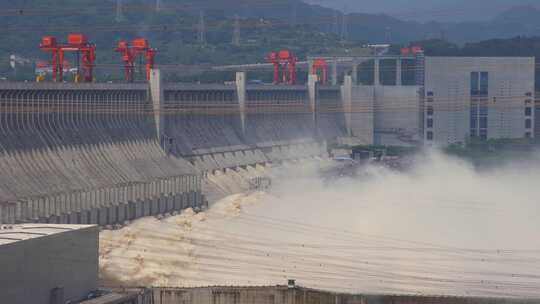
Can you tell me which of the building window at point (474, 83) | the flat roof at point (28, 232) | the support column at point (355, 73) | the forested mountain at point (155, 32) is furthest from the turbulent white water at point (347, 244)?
the forested mountain at point (155, 32)

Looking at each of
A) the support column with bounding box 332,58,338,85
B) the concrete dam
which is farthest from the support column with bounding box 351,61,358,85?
the concrete dam

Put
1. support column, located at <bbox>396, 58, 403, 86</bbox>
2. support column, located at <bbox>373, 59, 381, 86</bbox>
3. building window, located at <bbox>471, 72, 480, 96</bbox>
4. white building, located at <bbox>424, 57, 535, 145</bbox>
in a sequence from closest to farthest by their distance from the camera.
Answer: white building, located at <bbox>424, 57, 535, 145</bbox>
building window, located at <bbox>471, 72, 480, 96</bbox>
support column, located at <bbox>396, 58, 403, 86</bbox>
support column, located at <bbox>373, 59, 381, 86</bbox>

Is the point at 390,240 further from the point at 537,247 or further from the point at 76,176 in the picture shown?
the point at 76,176

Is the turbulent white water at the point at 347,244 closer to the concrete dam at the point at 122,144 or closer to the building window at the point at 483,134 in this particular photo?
the concrete dam at the point at 122,144

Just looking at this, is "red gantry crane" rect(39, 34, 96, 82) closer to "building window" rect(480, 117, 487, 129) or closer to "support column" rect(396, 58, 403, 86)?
"building window" rect(480, 117, 487, 129)

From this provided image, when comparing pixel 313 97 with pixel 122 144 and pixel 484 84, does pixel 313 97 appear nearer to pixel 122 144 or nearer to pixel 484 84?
pixel 484 84
